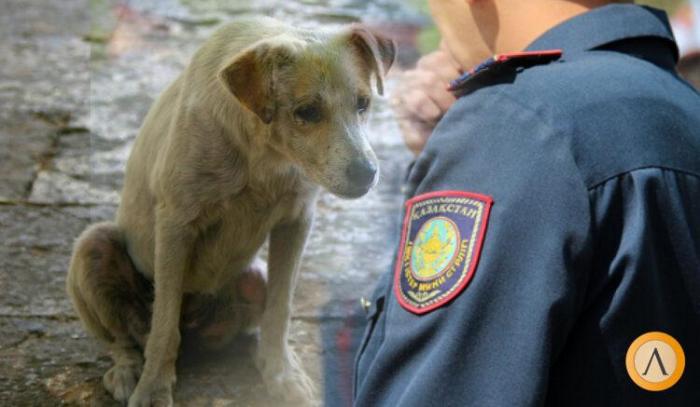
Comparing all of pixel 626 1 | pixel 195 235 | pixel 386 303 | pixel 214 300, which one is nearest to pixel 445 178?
pixel 386 303

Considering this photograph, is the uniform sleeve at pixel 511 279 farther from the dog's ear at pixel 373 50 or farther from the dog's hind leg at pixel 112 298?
the dog's hind leg at pixel 112 298

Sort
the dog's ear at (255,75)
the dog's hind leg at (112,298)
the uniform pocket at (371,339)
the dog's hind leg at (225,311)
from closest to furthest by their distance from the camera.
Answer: the uniform pocket at (371,339)
the dog's ear at (255,75)
the dog's hind leg at (112,298)
the dog's hind leg at (225,311)

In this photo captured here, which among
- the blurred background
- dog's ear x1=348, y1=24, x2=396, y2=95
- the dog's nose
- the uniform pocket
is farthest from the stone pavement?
dog's ear x1=348, y1=24, x2=396, y2=95

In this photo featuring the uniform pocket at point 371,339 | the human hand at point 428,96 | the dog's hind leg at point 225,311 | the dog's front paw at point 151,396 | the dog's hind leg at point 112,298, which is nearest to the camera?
the uniform pocket at point 371,339

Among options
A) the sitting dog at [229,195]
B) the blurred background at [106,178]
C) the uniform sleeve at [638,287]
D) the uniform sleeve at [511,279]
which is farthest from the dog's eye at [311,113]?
the uniform sleeve at [638,287]

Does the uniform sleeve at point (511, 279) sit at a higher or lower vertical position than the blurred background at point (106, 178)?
higher

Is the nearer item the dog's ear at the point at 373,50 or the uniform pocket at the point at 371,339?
the uniform pocket at the point at 371,339

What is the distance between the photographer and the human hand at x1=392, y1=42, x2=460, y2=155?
1.98 m

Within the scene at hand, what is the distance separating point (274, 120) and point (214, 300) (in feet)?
2.52

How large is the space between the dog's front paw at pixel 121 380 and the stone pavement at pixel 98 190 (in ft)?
0.12

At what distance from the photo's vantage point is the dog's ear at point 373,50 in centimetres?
226

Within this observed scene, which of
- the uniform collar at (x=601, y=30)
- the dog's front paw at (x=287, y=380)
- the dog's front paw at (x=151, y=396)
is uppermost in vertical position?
the uniform collar at (x=601, y=30)

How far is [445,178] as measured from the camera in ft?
4.39

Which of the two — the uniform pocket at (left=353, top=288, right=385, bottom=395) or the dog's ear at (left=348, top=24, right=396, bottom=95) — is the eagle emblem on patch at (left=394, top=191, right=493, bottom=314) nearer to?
the uniform pocket at (left=353, top=288, right=385, bottom=395)
